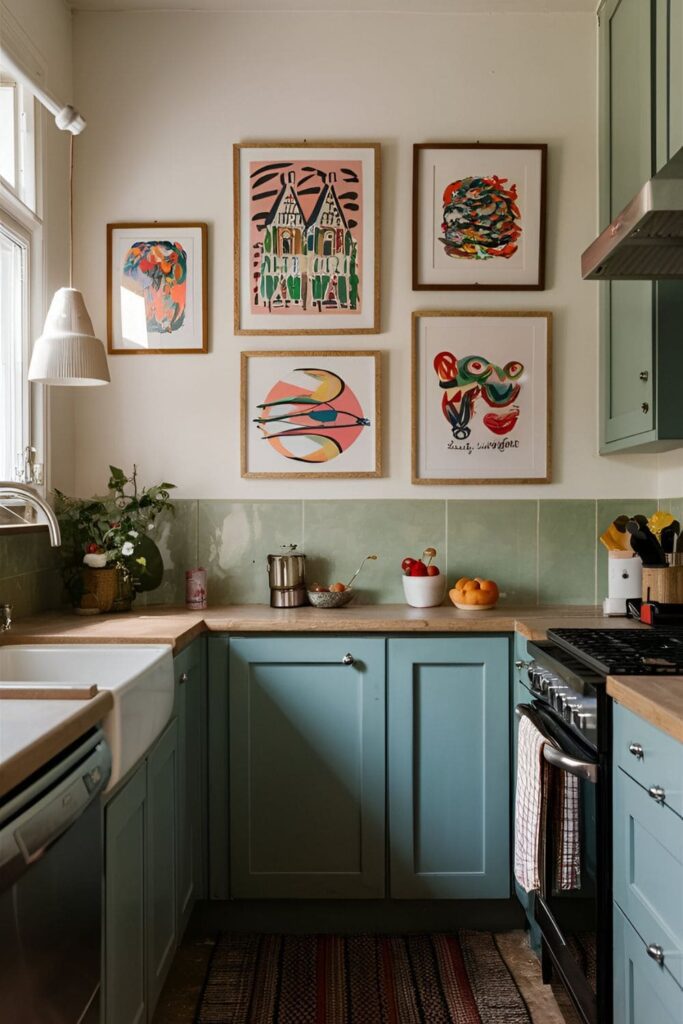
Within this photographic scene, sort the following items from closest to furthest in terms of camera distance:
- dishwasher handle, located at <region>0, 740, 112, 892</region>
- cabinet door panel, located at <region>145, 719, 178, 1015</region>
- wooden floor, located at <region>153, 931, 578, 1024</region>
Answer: dishwasher handle, located at <region>0, 740, 112, 892</region>
cabinet door panel, located at <region>145, 719, 178, 1015</region>
wooden floor, located at <region>153, 931, 578, 1024</region>

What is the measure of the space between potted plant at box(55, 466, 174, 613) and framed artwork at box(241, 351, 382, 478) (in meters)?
0.38

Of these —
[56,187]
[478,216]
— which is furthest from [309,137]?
[56,187]

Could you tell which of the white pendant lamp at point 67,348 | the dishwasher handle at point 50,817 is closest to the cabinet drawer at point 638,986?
the dishwasher handle at point 50,817

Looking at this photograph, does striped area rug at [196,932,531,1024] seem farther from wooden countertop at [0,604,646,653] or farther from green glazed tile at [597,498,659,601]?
green glazed tile at [597,498,659,601]

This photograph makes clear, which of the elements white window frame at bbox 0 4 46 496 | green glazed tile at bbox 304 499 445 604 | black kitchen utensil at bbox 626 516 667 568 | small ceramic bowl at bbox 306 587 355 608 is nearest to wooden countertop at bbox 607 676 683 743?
black kitchen utensil at bbox 626 516 667 568

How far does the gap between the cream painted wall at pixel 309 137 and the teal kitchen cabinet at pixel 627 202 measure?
0.12 meters

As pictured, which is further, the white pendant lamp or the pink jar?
the pink jar

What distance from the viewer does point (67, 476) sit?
9.37 feet

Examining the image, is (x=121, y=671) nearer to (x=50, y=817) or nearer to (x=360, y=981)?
(x=50, y=817)

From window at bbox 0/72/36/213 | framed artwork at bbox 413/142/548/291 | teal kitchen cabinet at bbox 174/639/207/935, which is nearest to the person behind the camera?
teal kitchen cabinet at bbox 174/639/207/935

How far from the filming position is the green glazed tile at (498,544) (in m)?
2.88

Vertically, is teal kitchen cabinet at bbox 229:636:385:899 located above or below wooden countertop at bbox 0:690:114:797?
below

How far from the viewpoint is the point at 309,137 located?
2.87 metres

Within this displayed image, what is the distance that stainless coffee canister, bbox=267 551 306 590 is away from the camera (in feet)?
8.94
